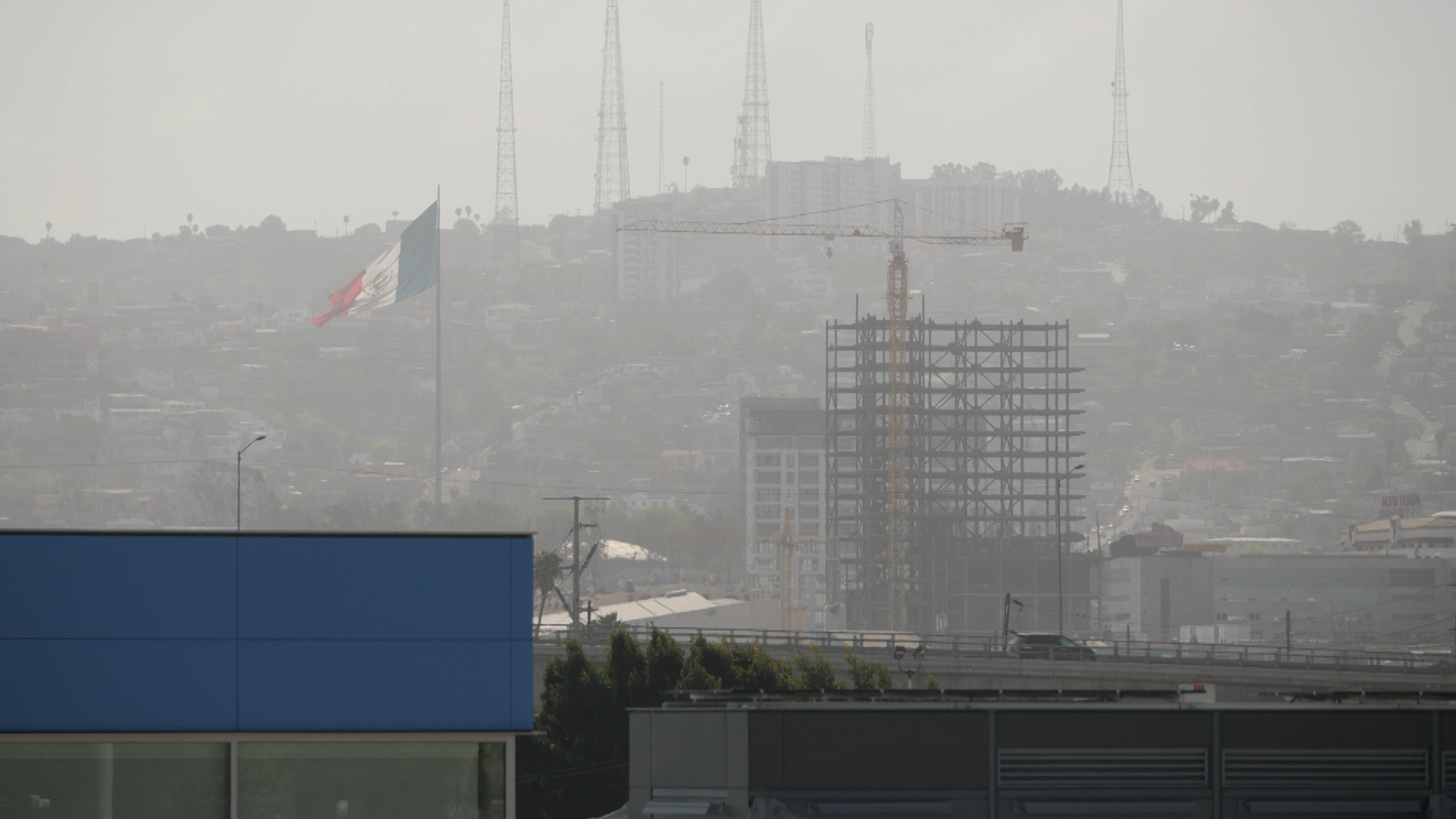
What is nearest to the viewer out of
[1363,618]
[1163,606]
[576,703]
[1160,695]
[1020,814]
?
[1020,814]

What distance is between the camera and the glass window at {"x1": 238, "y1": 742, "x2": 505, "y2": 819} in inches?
648

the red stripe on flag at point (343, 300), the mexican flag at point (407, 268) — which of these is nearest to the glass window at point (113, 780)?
the red stripe on flag at point (343, 300)

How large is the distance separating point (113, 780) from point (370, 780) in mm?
2636

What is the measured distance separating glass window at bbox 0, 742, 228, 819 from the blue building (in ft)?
0.06

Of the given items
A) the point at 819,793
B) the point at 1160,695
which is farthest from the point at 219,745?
the point at 1160,695

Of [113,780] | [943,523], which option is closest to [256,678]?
[113,780]

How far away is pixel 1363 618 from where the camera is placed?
633 ft

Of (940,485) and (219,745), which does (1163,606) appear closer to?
(940,485)

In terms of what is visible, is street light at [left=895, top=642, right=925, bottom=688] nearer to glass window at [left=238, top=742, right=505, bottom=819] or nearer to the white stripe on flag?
glass window at [left=238, top=742, right=505, bottom=819]

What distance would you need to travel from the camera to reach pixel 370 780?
16.5m

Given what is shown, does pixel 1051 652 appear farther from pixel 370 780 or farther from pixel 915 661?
pixel 370 780

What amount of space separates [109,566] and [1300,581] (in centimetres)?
19415

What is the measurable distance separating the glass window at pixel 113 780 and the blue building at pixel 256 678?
0.02 m

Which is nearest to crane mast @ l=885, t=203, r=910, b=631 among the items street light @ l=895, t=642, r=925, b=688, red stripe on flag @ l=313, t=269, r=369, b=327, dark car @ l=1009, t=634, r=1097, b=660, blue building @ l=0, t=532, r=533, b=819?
red stripe on flag @ l=313, t=269, r=369, b=327
